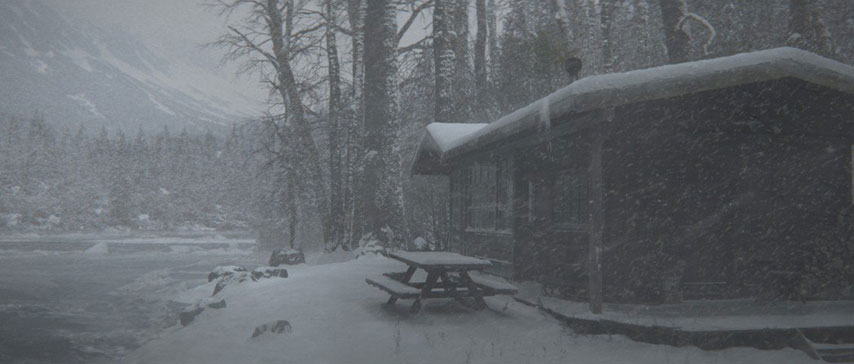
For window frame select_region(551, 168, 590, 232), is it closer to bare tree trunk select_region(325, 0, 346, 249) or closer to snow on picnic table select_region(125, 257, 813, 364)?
snow on picnic table select_region(125, 257, 813, 364)

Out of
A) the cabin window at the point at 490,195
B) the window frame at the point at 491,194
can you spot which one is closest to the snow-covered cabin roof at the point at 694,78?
the window frame at the point at 491,194

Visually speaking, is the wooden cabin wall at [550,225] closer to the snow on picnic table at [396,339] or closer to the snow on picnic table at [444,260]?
the snow on picnic table at [396,339]

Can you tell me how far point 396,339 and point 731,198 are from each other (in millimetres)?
5268

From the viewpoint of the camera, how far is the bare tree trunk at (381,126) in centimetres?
1406

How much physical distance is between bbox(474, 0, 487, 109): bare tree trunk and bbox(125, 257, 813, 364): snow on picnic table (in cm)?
1162

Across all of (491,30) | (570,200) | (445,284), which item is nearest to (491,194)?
(570,200)

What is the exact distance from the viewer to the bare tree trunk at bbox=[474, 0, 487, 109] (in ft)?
64.9

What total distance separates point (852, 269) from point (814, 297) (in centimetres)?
73

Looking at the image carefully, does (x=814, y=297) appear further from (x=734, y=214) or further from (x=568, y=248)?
(x=568, y=248)

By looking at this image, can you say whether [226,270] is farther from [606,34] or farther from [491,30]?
[491,30]

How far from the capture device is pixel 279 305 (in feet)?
A: 28.3

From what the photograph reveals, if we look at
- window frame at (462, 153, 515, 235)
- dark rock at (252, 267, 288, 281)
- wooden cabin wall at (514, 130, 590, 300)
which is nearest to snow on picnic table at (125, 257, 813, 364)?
wooden cabin wall at (514, 130, 590, 300)

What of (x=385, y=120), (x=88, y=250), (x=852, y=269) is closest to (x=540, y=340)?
(x=852, y=269)

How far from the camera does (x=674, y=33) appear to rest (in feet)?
42.3
